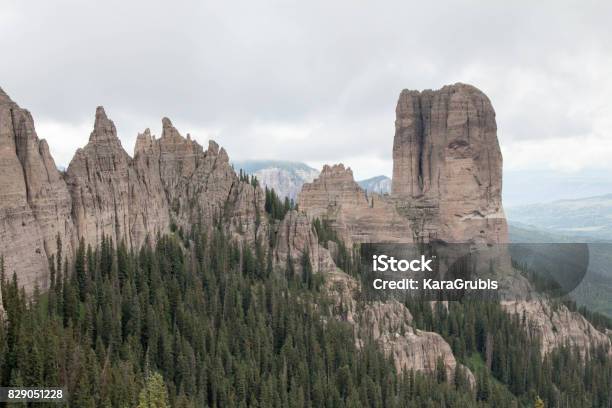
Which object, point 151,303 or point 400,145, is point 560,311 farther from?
point 151,303

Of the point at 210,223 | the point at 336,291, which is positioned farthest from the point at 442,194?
the point at 210,223

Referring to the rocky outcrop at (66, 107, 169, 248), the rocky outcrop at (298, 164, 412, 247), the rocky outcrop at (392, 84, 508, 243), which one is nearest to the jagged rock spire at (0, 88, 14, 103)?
the rocky outcrop at (66, 107, 169, 248)

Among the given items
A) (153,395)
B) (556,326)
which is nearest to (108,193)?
(153,395)

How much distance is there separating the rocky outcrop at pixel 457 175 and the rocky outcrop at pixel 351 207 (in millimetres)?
15451

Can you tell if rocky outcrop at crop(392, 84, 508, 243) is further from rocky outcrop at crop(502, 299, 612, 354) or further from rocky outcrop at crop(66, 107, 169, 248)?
rocky outcrop at crop(66, 107, 169, 248)

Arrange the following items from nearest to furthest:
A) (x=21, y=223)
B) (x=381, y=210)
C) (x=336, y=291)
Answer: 1. (x=21, y=223)
2. (x=336, y=291)
3. (x=381, y=210)

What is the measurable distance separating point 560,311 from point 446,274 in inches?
1045

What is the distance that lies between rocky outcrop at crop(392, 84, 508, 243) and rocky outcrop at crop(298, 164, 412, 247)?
15451 millimetres

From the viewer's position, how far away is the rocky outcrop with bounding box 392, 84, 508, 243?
604 feet

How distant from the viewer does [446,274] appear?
18100 cm

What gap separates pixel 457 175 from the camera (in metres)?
185

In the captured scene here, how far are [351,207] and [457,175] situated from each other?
31.4 m

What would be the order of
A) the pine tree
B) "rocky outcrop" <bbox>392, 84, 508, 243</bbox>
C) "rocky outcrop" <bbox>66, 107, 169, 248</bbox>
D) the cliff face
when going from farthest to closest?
"rocky outcrop" <bbox>392, 84, 508, 243</bbox>
"rocky outcrop" <bbox>66, 107, 169, 248</bbox>
the cliff face
the pine tree

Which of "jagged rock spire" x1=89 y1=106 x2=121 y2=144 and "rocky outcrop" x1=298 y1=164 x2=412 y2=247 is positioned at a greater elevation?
"jagged rock spire" x1=89 y1=106 x2=121 y2=144
